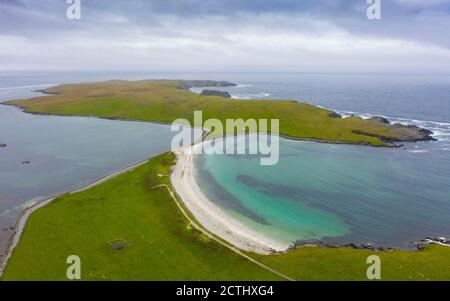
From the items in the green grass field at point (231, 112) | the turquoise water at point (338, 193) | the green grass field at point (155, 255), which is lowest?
the green grass field at point (155, 255)

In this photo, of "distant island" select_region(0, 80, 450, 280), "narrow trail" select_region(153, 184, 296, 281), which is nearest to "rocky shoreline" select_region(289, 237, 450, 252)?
"distant island" select_region(0, 80, 450, 280)

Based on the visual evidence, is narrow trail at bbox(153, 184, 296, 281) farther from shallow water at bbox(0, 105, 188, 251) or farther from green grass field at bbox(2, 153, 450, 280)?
shallow water at bbox(0, 105, 188, 251)

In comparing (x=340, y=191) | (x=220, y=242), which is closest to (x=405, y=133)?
(x=340, y=191)

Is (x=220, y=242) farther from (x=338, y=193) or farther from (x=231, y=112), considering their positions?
(x=231, y=112)

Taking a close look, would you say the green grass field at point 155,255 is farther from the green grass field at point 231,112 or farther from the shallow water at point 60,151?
the green grass field at point 231,112

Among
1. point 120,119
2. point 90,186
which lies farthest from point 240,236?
point 120,119

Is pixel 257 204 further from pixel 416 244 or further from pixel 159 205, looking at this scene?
pixel 416 244

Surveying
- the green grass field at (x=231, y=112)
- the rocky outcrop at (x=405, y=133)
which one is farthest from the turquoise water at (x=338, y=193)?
the green grass field at (x=231, y=112)
